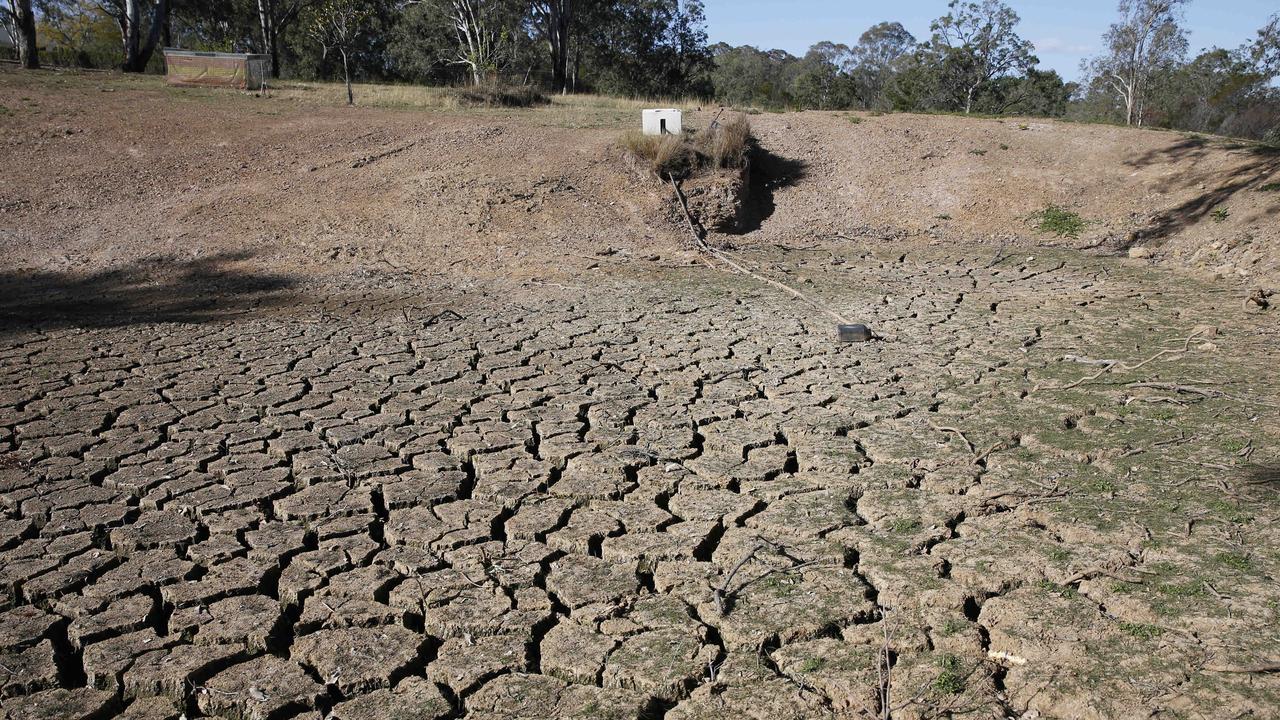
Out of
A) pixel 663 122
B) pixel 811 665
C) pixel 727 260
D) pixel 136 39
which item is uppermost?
pixel 136 39

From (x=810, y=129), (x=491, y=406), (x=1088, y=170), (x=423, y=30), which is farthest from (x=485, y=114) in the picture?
(x=423, y=30)

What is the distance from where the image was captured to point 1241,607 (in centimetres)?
312

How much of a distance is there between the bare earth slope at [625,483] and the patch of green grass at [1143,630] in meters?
0.02

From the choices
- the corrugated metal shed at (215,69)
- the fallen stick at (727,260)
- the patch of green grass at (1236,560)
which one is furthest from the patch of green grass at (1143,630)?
the corrugated metal shed at (215,69)

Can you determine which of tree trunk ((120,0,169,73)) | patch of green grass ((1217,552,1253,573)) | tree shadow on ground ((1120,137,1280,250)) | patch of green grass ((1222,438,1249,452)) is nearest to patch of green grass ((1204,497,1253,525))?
patch of green grass ((1217,552,1253,573))

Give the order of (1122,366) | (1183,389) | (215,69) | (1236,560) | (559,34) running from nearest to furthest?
(1236,560) → (1183,389) → (1122,366) → (215,69) → (559,34)

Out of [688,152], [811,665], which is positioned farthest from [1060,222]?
[811,665]

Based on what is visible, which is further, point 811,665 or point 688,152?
point 688,152

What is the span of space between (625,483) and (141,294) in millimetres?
6363

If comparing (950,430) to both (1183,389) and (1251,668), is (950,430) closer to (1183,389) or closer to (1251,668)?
(1183,389)

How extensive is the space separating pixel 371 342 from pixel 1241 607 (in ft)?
18.1

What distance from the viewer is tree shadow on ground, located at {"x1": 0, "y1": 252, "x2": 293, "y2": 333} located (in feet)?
25.3

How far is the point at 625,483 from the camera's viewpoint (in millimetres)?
4301

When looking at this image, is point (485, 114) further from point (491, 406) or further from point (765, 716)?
point (765, 716)
